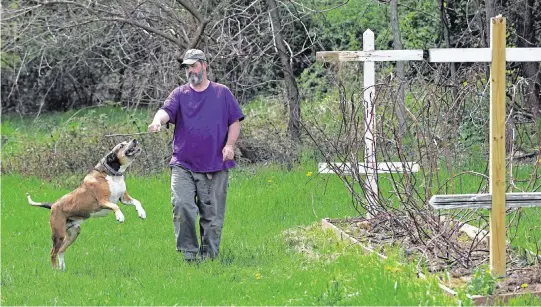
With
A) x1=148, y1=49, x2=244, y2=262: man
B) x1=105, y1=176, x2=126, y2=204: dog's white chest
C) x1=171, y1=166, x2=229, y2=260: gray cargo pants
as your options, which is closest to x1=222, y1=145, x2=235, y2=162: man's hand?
x1=148, y1=49, x2=244, y2=262: man

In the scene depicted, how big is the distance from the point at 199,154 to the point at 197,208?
536 mm

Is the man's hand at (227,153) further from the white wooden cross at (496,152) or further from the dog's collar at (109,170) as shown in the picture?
the white wooden cross at (496,152)

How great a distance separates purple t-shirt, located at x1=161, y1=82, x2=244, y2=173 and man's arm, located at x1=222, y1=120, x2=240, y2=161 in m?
0.06

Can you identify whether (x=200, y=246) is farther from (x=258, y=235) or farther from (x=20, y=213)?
(x=20, y=213)

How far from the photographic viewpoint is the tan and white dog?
403 inches

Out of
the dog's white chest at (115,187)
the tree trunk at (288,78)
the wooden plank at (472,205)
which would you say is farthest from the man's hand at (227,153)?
the tree trunk at (288,78)

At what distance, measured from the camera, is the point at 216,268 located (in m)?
9.32

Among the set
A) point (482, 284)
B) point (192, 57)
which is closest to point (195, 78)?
point (192, 57)

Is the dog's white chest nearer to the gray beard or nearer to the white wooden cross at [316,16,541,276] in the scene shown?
the gray beard

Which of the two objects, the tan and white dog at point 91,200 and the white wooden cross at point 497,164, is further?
the tan and white dog at point 91,200

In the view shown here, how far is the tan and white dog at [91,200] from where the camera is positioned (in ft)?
33.6

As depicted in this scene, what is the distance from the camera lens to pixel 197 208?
1002 centimetres

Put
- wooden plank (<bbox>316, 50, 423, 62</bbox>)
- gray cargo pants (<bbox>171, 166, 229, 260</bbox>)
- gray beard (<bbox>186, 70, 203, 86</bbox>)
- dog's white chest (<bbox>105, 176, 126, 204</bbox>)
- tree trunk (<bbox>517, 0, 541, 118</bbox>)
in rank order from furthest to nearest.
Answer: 1. tree trunk (<bbox>517, 0, 541, 118</bbox>)
2. wooden plank (<bbox>316, 50, 423, 62</bbox>)
3. dog's white chest (<bbox>105, 176, 126, 204</bbox>)
4. gray beard (<bbox>186, 70, 203, 86</bbox>)
5. gray cargo pants (<bbox>171, 166, 229, 260</bbox>)

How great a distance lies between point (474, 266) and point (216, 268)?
2.36 m
